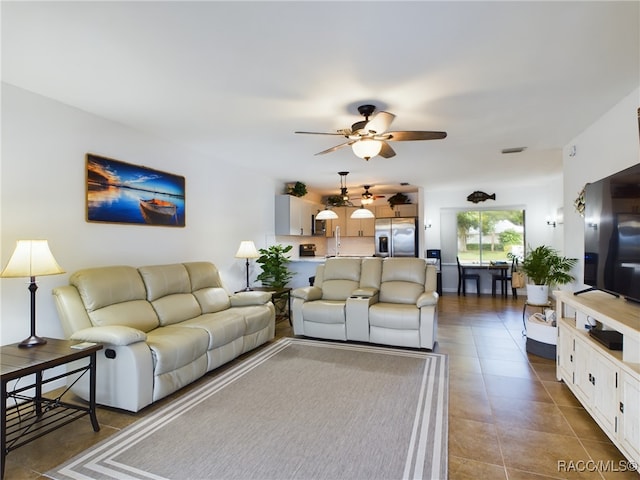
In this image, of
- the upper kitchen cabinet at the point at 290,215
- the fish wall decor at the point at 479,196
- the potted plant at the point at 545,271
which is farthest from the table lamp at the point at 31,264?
the fish wall decor at the point at 479,196

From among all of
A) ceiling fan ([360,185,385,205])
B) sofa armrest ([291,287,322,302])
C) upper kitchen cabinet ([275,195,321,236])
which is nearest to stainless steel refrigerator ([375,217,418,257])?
ceiling fan ([360,185,385,205])

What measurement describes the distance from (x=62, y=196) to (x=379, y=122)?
275cm

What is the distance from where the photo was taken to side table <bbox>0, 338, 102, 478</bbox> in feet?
6.30

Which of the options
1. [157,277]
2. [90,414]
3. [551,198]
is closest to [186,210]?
[157,277]

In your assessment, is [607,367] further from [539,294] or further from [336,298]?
[336,298]

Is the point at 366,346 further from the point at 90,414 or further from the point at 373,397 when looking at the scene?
the point at 90,414

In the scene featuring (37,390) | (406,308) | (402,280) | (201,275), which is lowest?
(37,390)

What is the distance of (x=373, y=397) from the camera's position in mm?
2721

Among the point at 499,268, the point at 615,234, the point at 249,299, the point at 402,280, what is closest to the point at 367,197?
the point at 402,280

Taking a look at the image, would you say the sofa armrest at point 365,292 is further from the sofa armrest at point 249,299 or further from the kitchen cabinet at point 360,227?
the kitchen cabinet at point 360,227

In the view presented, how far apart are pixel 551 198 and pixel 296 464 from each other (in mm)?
7704

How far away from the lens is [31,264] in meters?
2.30

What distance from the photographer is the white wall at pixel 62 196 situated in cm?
261

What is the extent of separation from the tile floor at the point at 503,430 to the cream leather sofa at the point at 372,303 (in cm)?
56
